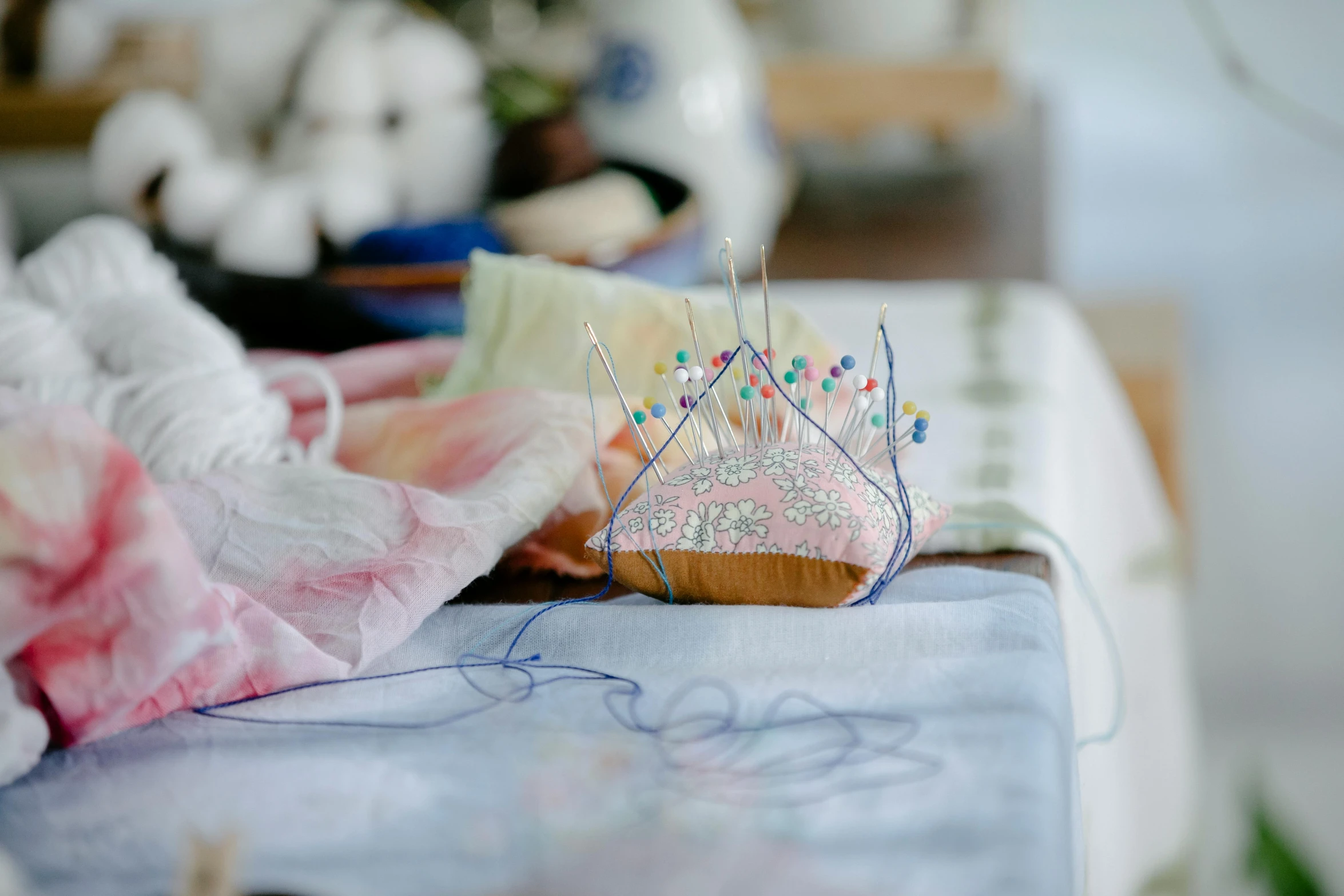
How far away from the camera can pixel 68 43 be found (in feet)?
4.47

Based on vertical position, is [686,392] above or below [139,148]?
below

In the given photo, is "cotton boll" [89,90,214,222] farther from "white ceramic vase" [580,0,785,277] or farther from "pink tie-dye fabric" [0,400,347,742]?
"pink tie-dye fabric" [0,400,347,742]

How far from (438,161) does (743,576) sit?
64 cm

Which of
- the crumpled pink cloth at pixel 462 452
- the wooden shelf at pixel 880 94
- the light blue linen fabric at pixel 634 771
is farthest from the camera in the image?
the wooden shelf at pixel 880 94

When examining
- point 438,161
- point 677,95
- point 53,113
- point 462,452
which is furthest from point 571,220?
point 53,113

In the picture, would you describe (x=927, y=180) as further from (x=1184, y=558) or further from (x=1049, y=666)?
(x=1049, y=666)

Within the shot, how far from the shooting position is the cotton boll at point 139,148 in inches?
37.4

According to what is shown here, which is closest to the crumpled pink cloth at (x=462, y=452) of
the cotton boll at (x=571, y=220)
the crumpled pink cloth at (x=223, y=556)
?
the crumpled pink cloth at (x=223, y=556)

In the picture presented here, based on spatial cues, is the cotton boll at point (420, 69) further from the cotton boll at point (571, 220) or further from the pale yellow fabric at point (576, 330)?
the pale yellow fabric at point (576, 330)

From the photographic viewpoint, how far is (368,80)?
102cm

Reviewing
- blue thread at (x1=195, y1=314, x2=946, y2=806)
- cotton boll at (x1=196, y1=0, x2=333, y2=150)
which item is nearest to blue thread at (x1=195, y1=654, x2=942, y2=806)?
blue thread at (x1=195, y1=314, x2=946, y2=806)

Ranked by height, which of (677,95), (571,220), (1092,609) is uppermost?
(677,95)

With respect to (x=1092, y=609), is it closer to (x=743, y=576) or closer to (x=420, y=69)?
(x=743, y=576)

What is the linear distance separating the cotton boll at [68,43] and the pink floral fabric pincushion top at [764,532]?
1.17 meters
